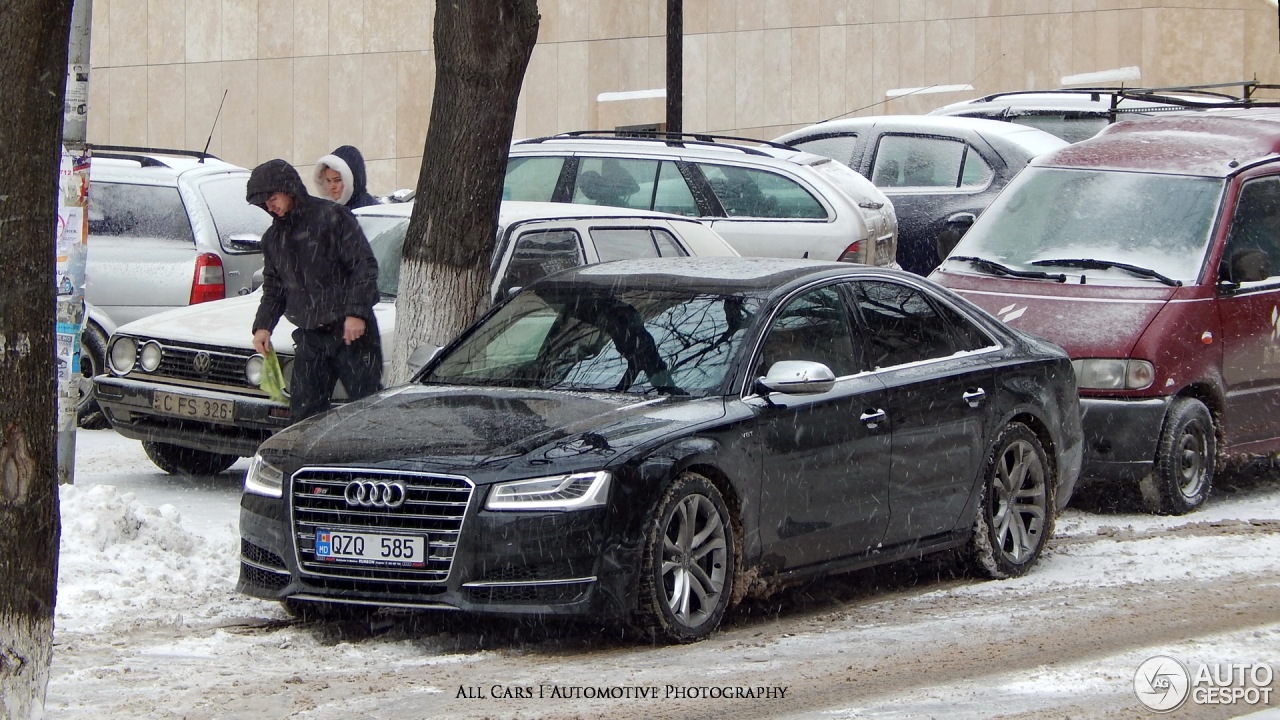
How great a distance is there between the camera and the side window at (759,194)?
47.1 ft

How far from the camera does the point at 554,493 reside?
269 inches

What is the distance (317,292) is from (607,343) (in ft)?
7.22

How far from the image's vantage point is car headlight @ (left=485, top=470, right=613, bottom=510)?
269 inches

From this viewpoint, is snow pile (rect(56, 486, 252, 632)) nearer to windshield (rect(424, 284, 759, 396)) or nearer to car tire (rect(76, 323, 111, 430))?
windshield (rect(424, 284, 759, 396))

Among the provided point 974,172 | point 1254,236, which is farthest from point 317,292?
point 974,172

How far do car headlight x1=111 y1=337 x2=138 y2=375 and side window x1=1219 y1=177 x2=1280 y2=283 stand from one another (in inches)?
242

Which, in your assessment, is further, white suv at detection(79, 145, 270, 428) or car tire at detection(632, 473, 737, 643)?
white suv at detection(79, 145, 270, 428)

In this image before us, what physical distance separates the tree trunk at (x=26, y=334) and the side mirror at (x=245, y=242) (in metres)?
7.49

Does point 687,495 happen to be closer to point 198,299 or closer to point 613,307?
point 613,307

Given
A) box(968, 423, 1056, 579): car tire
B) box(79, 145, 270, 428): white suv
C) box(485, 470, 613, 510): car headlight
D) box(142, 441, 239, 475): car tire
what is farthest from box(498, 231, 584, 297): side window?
box(485, 470, 613, 510): car headlight

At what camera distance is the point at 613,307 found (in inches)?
321

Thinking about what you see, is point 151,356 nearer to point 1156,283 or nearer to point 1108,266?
point 1108,266

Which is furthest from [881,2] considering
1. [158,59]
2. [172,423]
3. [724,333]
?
[724,333]

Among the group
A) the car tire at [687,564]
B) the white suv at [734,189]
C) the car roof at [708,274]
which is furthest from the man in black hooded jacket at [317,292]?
the white suv at [734,189]
